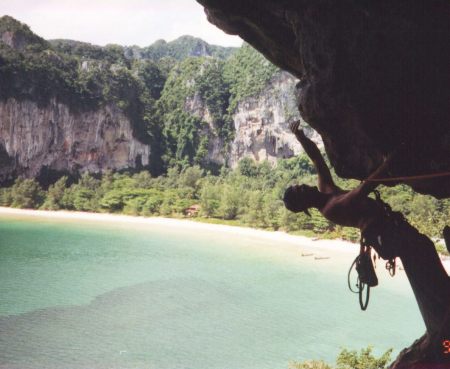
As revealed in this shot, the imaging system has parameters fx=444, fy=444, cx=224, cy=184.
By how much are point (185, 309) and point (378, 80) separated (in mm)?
14020

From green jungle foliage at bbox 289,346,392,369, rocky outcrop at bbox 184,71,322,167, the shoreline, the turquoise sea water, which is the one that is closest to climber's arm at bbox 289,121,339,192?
green jungle foliage at bbox 289,346,392,369

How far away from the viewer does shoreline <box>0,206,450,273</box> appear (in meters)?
27.3

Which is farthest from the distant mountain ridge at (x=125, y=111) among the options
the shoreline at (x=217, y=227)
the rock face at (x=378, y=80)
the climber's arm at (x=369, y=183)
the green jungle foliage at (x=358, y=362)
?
the climber's arm at (x=369, y=183)

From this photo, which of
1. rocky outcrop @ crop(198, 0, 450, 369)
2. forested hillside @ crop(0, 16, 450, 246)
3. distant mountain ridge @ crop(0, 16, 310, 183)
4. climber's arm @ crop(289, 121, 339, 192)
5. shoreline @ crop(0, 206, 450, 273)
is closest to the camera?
rocky outcrop @ crop(198, 0, 450, 369)

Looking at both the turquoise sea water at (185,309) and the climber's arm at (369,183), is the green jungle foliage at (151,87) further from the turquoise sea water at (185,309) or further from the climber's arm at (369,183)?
the climber's arm at (369,183)

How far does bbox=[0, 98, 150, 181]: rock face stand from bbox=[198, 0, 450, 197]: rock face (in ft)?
185

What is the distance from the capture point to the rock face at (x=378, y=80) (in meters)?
2.62

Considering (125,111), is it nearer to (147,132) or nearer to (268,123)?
(147,132)

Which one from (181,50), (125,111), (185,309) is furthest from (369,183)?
(181,50)

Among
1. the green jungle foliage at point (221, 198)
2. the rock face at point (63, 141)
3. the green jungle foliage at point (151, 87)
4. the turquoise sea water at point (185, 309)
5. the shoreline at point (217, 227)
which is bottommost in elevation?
the turquoise sea water at point (185, 309)

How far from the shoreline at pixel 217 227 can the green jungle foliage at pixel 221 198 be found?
927 mm

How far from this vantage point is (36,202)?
4631cm

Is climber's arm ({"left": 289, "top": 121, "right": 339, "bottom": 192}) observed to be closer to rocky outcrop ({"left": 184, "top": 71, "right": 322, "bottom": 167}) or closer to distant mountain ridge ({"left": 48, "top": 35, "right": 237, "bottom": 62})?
rocky outcrop ({"left": 184, "top": 71, "right": 322, "bottom": 167})

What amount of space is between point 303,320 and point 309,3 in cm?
1307
